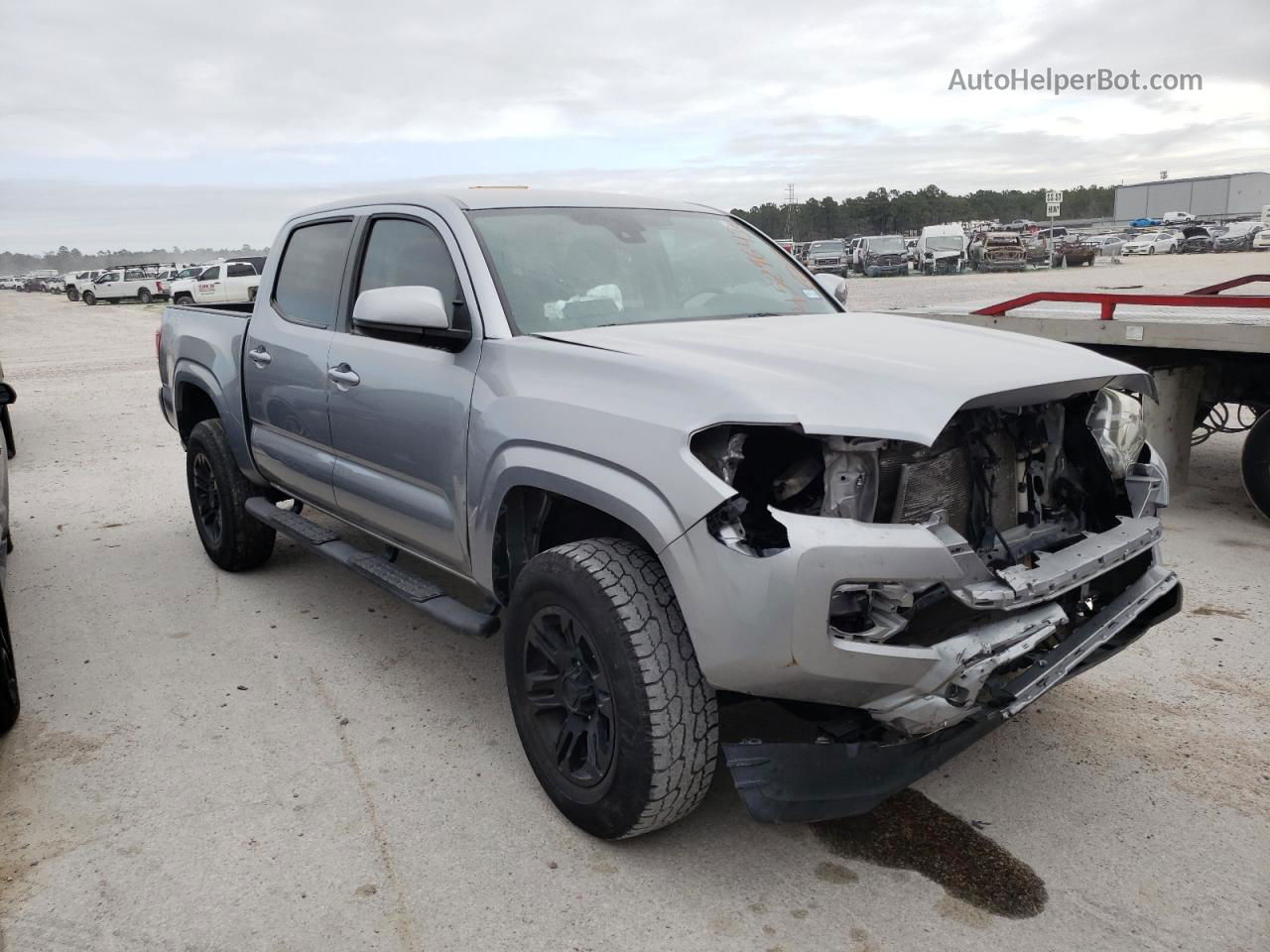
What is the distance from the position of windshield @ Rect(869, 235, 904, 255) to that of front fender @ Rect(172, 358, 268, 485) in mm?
40475

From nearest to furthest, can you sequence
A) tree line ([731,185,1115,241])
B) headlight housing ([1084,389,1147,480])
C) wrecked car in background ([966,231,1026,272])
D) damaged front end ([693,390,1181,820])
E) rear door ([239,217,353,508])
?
damaged front end ([693,390,1181,820]), headlight housing ([1084,389,1147,480]), rear door ([239,217,353,508]), wrecked car in background ([966,231,1026,272]), tree line ([731,185,1115,241])

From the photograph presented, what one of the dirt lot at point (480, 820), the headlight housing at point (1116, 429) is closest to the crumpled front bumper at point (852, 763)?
the dirt lot at point (480, 820)

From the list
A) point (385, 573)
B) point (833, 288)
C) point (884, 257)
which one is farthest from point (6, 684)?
point (884, 257)

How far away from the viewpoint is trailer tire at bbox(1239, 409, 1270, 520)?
5.84m

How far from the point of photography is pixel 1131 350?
6.37 metres

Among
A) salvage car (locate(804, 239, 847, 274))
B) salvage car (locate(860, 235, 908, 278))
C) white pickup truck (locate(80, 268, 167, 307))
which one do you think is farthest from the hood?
white pickup truck (locate(80, 268, 167, 307))

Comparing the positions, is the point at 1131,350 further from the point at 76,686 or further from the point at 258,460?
the point at 76,686

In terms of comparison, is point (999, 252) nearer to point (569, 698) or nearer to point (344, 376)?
point (344, 376)

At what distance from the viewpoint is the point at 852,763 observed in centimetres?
260

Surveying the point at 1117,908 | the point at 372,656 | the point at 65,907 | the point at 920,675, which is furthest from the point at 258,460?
the point at 1117,908

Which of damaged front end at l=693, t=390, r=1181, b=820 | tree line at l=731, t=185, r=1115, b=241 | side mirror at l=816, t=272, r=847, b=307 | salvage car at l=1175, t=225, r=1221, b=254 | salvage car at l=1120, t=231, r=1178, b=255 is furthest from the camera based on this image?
tree line at l=731, t=185, r=1115, b=241

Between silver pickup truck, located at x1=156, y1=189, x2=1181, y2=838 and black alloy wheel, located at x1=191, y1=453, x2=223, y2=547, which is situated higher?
silver pickup truck, located at x1=156, y1=189, x2=1181, y2=838

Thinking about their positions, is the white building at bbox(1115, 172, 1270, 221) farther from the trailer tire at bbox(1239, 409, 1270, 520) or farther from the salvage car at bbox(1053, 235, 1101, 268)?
the trailer tire at bbox(1239, 409, 1270, 520)

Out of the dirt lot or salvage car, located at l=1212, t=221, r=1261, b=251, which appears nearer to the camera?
the dirt lot
